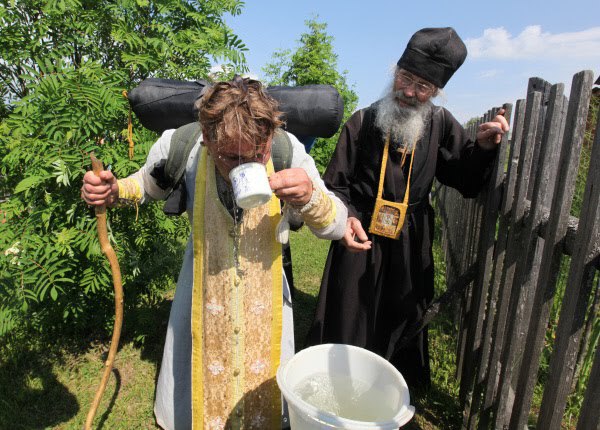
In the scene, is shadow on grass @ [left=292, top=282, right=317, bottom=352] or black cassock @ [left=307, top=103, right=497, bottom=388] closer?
black cassock @ [left=307, top=103, right=497, bottom=388]

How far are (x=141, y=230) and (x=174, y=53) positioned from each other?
1.41 m

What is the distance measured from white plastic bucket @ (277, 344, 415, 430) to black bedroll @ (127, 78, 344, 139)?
1190 mm

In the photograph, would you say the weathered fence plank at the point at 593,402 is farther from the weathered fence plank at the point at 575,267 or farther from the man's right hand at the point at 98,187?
the man's right hand at the point at 98,187

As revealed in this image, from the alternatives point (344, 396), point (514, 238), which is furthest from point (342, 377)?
point (514, 238)

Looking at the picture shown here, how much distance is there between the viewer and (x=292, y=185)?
1.56 metres

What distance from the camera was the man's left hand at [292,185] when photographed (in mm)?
1543

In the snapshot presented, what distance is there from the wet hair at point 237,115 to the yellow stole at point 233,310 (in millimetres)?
347

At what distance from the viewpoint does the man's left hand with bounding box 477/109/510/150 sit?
2328 millimetres

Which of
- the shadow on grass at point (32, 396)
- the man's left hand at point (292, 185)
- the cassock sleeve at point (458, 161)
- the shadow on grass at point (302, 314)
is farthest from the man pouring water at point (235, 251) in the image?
the shadow on grass at point (302, 314)

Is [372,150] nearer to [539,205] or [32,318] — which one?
[539,205]

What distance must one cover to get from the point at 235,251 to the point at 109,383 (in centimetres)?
214

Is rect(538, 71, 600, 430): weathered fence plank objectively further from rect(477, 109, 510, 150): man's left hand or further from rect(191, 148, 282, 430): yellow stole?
rect(191, 148, 282, 430): yellow stole

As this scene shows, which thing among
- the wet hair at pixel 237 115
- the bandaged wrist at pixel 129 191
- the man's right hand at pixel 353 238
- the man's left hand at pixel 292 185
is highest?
the wet hair at pixel 237 115

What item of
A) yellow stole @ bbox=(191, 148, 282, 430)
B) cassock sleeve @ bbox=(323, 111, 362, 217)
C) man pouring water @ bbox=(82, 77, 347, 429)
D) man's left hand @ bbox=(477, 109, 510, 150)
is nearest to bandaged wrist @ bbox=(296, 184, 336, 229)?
man pouring water @ bbox=(82, 77, 347, 429)
